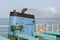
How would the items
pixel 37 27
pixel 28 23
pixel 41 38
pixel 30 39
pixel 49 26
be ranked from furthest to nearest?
pixel 49 26, pixel 37 27, pixel 28 23, pixel 41 38, pixel 30 39

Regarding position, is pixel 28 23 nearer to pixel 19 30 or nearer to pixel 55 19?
pixel 19 30

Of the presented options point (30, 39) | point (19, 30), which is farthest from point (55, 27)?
point (30, 39)

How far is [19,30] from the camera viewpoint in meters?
1.86

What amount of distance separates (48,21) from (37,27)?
56 centimetres

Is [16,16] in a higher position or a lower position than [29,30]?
higher

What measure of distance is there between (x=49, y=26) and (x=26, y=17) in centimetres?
53

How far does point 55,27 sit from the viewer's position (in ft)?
7.89

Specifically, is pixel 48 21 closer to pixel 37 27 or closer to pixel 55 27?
pixel 55 27

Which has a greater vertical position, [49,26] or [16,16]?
[16,16]

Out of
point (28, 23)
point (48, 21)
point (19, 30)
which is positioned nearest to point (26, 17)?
point (28, 23)

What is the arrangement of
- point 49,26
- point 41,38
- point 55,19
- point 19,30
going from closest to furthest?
1. point 41,38
2. point 19,30
3. point 49,26
4. point 55,19

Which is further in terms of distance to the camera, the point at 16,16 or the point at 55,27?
the point at 55,27

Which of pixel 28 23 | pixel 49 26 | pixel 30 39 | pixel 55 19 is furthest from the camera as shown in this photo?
pixel 55 19

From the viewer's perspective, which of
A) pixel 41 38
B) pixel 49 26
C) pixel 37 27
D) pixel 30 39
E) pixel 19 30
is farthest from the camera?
pixel 49 26
